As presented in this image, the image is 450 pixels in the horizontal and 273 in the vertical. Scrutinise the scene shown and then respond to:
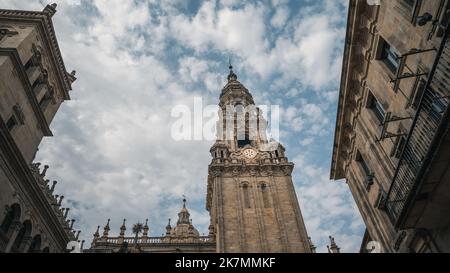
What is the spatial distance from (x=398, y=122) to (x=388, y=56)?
9.18ft

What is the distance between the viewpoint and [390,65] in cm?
1372

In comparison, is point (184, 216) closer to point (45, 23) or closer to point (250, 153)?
point (250, 153)

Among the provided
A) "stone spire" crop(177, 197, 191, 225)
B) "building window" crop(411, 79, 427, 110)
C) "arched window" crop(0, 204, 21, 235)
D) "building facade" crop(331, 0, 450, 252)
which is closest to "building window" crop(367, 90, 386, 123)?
→ "building facade" crop(331, 0, 450, 252)

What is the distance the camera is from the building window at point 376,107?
1506 cm

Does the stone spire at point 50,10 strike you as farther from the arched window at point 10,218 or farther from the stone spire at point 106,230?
the stone spire at point 106,230

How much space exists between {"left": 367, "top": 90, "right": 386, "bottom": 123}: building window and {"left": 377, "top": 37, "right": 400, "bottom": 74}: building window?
5.75ft

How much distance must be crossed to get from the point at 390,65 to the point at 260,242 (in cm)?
2745

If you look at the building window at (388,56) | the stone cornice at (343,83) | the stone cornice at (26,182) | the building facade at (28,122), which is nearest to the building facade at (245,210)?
the stone cornice at (26,182)

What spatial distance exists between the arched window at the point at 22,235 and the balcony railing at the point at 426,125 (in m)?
18.9

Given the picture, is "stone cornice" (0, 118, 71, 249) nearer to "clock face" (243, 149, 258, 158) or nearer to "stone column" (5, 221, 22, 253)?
"stone column" (5, 221, 22, 253)

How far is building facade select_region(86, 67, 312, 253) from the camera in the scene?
36.9m
